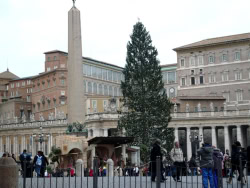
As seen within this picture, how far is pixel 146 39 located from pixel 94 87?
4255cm

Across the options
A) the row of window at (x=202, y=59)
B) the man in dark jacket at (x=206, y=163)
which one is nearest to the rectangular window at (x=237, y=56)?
the row of window at (x=202, y=59)

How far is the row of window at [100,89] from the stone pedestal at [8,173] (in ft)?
256

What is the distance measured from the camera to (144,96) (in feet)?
170

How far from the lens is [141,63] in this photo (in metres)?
53.2

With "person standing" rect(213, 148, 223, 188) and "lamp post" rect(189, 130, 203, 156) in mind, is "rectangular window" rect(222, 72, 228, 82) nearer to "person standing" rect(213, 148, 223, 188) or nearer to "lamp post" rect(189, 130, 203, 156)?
"lamp post" rect(189, 130, 203, 156)

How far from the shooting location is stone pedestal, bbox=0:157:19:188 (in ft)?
43.0

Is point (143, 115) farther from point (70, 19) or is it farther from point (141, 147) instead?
point (70, 19)

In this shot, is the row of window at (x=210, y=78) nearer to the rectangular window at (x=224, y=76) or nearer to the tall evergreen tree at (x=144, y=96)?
the rectangular window at (x=224, y=76)

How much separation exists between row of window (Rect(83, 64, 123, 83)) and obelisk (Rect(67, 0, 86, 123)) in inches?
2383

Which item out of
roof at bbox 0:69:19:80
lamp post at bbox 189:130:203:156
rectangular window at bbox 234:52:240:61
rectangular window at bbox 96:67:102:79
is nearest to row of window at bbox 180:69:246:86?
rectangular window at bbox 234:52:240:61

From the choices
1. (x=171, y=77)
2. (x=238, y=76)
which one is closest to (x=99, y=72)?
(x=171, y=77)

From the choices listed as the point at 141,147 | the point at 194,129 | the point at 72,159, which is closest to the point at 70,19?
the point at 72,159

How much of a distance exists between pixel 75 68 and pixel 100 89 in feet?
215

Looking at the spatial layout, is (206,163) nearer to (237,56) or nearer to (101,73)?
(237,56)
